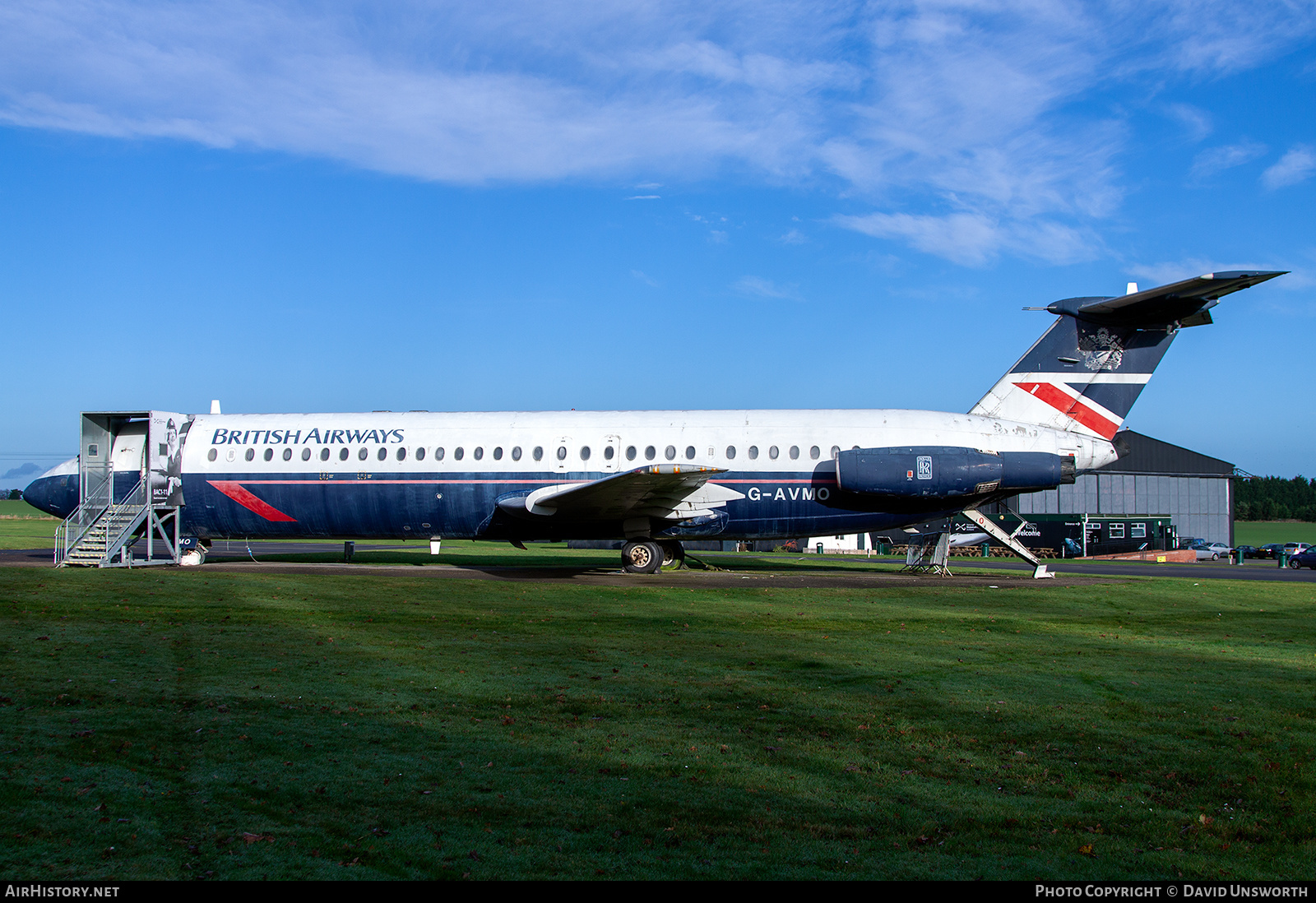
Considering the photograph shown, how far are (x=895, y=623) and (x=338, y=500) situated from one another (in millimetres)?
16014

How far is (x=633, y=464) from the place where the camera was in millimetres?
22938

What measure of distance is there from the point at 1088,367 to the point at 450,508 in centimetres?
1663

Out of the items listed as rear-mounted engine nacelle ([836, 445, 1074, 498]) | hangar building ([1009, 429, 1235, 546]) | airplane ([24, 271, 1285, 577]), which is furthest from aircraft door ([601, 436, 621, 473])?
hangar building ([1009, 429, 1235, 546])

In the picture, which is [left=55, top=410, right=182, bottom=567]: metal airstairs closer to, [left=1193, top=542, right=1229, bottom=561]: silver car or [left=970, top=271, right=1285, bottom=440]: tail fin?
[left=970, top=271, right=1285, bottom=440]: tail fin

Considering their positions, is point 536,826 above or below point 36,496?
below

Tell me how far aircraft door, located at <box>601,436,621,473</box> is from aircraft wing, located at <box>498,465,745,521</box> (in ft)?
2.75

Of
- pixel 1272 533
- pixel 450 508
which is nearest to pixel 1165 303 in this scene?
pixel 450 508

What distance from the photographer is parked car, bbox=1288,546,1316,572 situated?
4150 centimetres

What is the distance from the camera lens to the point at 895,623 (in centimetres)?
1370

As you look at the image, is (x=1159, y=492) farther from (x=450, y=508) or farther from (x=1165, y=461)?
(x=450, y=508)
